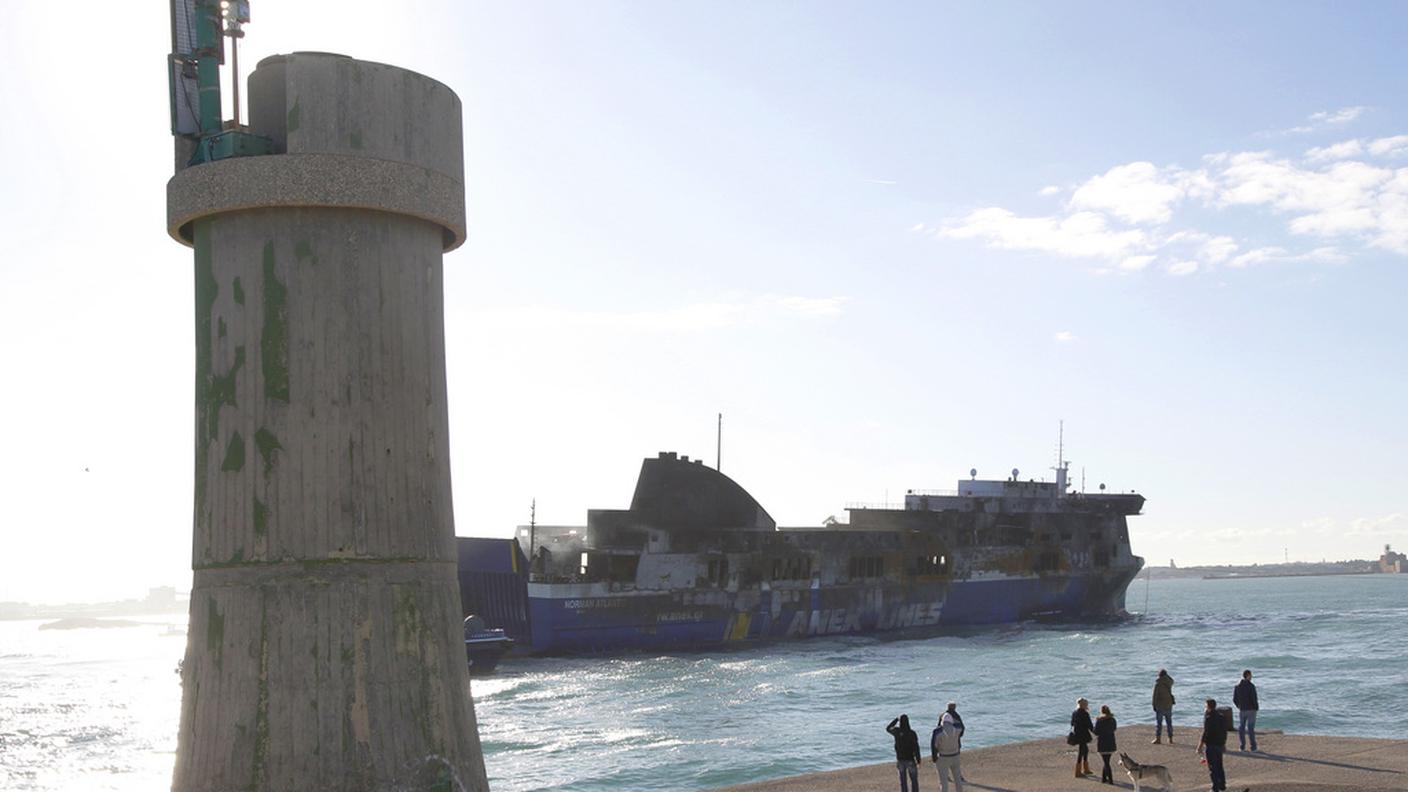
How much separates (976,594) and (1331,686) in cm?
2493

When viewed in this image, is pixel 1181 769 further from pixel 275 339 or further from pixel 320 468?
pixel 275 339

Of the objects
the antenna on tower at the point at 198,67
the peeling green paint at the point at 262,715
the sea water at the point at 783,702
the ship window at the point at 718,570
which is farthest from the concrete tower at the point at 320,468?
the ship window at the point at 718,570

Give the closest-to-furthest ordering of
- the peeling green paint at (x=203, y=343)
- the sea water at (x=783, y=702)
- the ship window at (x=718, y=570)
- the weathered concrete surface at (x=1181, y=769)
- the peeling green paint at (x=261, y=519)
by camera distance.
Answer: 1. the peeling green paint at (x=261, y=519)
2. the peeling green paint at (x=203, y=343)
3. the weathered concrete surface at (x=1181, y=769)
4. the sea water at (x=783, y=702)
5. the ship window at (x=718, y=570)

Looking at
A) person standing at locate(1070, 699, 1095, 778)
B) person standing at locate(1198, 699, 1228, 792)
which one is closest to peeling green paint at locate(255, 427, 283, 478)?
person standing at locate(1198, 699, 1228, 792)

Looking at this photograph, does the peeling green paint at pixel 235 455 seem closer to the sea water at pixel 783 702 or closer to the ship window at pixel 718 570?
the sea water at pixel 783 702

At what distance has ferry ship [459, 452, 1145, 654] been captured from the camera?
183ft

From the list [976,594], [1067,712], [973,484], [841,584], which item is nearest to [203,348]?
[1067,712]

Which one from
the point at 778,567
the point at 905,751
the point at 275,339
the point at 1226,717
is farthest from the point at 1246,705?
the point at 778,567

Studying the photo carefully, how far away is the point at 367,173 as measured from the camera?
626cm

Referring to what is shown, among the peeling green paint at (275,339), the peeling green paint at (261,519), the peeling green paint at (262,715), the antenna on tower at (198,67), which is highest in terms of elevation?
the antenna on tower at (198,67)

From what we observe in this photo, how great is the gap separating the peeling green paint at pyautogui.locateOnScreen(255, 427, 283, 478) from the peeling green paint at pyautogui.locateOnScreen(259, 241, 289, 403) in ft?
0.55

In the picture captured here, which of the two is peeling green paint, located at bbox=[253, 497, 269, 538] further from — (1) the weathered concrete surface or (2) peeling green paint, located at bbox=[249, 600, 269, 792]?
(1) the weathered concrete surface

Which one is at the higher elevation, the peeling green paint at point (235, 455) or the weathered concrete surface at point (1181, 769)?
the peeling green paint at point (235, 455)

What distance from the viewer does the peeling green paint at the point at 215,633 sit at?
6.11 meters
